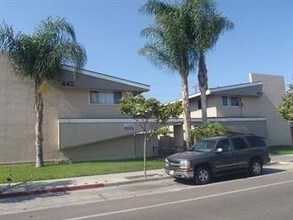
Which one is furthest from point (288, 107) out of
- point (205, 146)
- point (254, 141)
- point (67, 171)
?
point (67, 171)

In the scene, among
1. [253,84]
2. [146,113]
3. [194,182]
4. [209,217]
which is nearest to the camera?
[209,217]

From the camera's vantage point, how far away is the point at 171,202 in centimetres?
1244

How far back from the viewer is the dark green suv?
55.0 feet

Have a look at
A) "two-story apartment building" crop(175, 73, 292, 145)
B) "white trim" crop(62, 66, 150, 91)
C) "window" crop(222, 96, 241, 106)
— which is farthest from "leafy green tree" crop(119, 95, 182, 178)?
"window" crop(222, 96, 241, 106)

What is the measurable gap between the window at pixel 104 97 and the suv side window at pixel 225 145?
13455 millimetres

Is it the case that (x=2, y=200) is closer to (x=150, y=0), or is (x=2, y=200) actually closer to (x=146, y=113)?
(x=146, y=113)

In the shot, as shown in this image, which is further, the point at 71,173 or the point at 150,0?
the point at 150,0

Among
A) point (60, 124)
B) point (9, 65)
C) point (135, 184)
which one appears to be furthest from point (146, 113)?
point (9, 65)

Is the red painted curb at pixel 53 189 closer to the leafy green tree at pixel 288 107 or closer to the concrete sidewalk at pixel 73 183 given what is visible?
the concrete sidewalk at pixel 73 183

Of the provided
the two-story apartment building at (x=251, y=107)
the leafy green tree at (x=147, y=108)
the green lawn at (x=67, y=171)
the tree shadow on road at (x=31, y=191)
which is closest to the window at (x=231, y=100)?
the two-story apartment building at (x=251, y=107)

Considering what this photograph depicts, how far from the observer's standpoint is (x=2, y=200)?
14.8 meters

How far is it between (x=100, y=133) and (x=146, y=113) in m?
9.79

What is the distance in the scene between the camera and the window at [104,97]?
30.1 m

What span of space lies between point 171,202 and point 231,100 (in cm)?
2565
